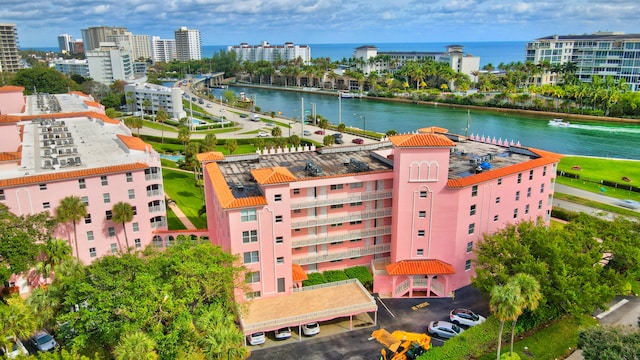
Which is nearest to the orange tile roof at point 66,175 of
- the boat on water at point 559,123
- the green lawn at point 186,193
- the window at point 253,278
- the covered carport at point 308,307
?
the green lawn at point 186,193

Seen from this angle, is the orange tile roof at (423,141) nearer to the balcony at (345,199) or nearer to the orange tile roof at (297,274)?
the balcony at (345,199)

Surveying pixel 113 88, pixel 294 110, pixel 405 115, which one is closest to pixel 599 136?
pixel 405 115

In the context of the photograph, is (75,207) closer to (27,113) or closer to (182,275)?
(182,275)

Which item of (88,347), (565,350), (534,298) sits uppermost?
(534,298)

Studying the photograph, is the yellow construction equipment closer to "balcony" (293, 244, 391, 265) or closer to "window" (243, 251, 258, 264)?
"balcony" (293, 244, 391, 265)

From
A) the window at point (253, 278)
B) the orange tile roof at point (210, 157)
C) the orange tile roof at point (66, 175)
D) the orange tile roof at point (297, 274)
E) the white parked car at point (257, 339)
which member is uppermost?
the orange tile roof at point (210, 157)
